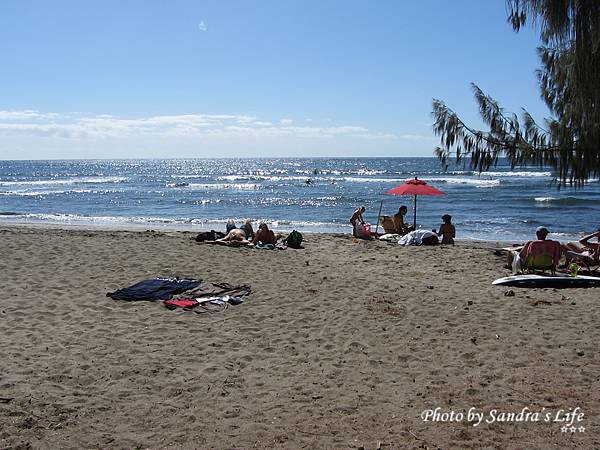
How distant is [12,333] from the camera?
221 inches

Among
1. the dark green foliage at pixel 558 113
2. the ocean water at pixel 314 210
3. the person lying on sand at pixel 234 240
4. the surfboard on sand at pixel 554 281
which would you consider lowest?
the ocean water at pixel 314 210

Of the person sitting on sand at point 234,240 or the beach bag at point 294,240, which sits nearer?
the person sitting on sand at point 234,240

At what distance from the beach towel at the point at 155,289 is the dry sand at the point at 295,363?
0.71 feet

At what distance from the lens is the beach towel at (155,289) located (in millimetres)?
6965

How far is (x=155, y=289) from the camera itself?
284 inches

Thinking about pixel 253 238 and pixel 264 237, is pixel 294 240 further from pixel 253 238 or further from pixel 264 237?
pixel 253 238

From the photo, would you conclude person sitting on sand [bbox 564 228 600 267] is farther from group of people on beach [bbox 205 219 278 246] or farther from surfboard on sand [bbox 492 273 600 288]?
group of people on beach [bbox 205 219 278 246]

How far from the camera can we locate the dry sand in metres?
3.76

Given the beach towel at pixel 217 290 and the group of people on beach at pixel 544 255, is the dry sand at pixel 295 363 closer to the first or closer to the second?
the beach towel at pixel 217 290

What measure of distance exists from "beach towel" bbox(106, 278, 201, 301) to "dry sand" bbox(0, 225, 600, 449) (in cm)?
22

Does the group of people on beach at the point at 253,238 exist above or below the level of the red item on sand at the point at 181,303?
above

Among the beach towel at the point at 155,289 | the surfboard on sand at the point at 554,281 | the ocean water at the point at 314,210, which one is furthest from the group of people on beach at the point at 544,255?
the ocean water at the point at 314,210

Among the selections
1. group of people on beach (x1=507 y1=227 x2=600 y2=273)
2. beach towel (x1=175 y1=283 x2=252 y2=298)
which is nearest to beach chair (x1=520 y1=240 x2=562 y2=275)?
group of people on beach (x1=507 y1=227 x2=600 y2=273)

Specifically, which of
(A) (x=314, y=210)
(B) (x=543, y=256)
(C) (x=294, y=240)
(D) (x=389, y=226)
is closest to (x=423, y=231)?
(D) (x=389, y=226)
